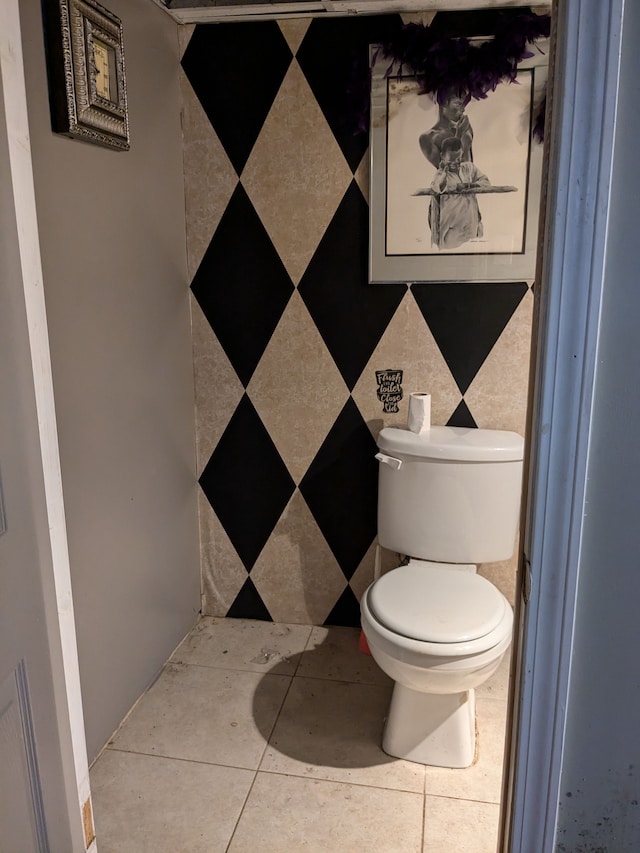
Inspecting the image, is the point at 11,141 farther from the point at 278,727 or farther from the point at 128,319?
the point at 278,727

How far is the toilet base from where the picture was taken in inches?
72.4

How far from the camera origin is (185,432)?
2.34 meters

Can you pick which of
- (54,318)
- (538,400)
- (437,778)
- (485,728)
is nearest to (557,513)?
(538,400)

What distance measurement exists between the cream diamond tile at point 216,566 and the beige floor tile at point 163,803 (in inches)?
29.3

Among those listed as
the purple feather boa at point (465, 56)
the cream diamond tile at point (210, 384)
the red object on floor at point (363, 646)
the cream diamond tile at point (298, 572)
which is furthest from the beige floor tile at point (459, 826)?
the purple feather boa at point (465, 56)

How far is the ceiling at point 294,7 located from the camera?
77.0 inches

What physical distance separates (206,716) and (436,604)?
0.81 meters

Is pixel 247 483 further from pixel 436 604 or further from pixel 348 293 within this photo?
pixel 436 604

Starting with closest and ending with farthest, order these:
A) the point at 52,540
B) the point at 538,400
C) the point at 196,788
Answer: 1. the point at 538,400
2. the point at 52,540
3. the point at 196,788

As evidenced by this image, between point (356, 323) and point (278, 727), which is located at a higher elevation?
point (356, 323)

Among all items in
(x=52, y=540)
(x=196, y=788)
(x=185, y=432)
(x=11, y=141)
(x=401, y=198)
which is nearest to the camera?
(x=11, y=141)

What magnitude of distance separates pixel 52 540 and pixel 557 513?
893mm

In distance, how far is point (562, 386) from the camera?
2.42ft

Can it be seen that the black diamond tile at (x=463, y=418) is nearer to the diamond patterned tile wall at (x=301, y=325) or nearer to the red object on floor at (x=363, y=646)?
the diamond patterned tile wall at (x=301, y=325)
